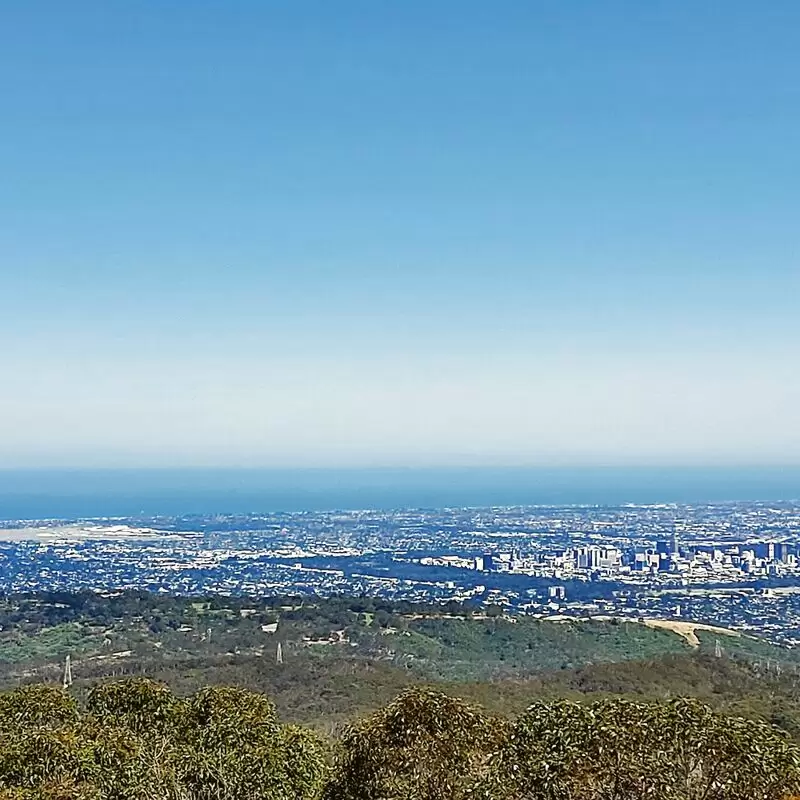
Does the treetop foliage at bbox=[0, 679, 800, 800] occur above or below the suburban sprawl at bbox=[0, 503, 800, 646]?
above

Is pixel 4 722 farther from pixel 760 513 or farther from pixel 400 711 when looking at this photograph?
pixel 760 513

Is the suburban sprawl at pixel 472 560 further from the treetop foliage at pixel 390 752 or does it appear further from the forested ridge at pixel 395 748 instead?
the treetop foliage at pixel 390 752

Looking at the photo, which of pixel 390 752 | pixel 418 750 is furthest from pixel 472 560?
pixel 418 750

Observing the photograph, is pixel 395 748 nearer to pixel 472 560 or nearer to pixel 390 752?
pixel 390 752

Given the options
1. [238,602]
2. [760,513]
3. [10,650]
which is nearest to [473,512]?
[760,513]

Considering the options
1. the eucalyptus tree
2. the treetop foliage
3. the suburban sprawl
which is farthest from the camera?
the suburban sprawl

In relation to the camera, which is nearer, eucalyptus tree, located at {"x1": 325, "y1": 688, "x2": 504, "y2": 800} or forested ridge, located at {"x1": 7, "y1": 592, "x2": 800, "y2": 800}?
forested ridge, located at {"x1": 7, "y1": 592, "x2": 800, "y2": 800}

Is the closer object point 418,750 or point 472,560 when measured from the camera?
point 418,750

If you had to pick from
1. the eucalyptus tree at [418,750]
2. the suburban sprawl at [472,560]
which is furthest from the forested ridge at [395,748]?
the suburban sprawl at [472,560]

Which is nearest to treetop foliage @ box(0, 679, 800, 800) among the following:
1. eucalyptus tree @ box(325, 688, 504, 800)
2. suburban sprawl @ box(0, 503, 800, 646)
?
eucalyptus tree @ box(325, 688, 504, 800)

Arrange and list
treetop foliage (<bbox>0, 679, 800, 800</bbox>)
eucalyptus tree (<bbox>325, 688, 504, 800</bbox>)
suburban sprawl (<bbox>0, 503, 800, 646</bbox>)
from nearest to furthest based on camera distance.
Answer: treetop foliage (<bbox>0, 679, 800, 800</bbox>), eucalyptus tree (<bbox>325, 688, 504, 800</bbox>), suburban sprawl (<bbox>0, 503, 800, 646</bbox>)

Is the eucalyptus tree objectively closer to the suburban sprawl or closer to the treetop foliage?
the treetop foliage
